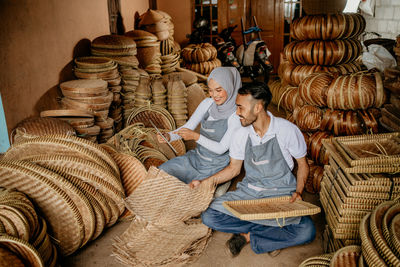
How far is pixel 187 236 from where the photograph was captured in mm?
2533

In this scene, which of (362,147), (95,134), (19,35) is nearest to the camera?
(362,147)

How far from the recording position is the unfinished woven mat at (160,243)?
7.72 feet

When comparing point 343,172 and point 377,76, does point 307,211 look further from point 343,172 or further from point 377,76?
point 377,76

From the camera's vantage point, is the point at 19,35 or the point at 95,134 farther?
the point at 95,134

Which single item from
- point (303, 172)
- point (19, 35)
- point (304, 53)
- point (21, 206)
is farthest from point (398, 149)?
point (19, 35)

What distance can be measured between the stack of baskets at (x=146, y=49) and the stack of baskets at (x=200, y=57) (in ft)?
6.02

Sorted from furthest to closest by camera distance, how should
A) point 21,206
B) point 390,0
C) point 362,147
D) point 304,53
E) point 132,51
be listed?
point 390,0
point 132,51
point 304,53
point 362,147
point 21,206

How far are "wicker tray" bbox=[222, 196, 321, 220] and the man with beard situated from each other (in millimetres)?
100

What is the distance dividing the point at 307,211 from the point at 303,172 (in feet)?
1.41

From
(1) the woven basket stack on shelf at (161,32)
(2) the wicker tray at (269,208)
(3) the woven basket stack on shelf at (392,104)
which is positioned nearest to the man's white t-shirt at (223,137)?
(2) the wicker tray at (269,208)

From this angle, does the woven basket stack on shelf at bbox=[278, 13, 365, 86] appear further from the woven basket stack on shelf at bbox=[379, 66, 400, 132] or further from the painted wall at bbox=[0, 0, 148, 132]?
the painted wall at bbox=[0, 0, 148, 132]

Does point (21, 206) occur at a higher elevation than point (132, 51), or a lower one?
lower

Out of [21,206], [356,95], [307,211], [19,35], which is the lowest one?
[307,211]

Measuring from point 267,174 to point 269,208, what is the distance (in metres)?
0.33
